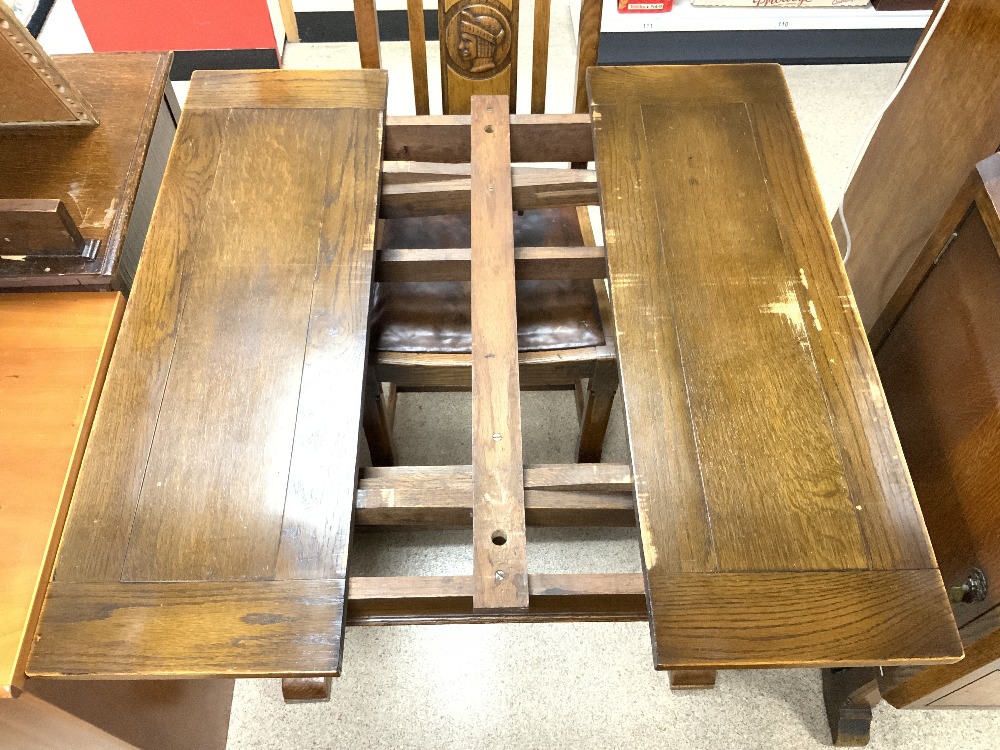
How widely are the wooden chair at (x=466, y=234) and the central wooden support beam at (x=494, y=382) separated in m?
0.04

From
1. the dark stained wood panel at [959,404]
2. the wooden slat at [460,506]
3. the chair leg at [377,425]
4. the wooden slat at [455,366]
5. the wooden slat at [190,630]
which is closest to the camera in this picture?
the wooden slat at [190,630]

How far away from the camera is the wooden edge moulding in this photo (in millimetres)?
824

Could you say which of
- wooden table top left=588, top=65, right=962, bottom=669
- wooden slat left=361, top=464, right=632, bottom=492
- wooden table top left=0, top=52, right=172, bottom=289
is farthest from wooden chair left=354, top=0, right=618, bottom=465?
wooden table top left=0, top=52, right=172, bottom=289

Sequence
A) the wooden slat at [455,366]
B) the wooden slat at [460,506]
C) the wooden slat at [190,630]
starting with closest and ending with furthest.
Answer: the wooden slat at [190,630] → the wooden slat at [460,506] → the wooden slat at [455,366]

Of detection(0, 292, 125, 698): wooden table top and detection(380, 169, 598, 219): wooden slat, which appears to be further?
detection(380, 169, 598, 219): wooden slat

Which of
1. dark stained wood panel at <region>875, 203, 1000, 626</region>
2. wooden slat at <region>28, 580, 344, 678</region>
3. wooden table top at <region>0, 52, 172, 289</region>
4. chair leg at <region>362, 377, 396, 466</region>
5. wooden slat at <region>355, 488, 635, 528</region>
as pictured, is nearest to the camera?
wooden slat at <region>28, 580, 344, 678</region>

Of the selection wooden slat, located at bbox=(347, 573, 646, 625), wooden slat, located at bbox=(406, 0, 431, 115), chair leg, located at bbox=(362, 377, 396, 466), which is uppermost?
wooden slat, located at bbox=(406, 0, 431, 115)

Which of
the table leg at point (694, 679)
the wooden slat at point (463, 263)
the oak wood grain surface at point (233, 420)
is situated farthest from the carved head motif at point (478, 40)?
the table leg at point (694, 679)

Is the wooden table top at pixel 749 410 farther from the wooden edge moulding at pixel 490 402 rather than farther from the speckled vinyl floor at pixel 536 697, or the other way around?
the speckled vinyl floor at pixel 536 697

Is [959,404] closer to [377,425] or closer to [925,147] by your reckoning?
[925,147]

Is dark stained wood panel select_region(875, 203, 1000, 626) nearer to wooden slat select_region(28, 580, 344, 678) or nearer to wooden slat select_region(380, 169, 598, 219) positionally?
wooden slat select_region(380, 169, 598, 219)

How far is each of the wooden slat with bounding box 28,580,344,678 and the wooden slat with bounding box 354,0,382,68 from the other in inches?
39.8

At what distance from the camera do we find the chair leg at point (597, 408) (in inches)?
50.8

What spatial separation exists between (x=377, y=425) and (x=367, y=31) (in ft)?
2.50
